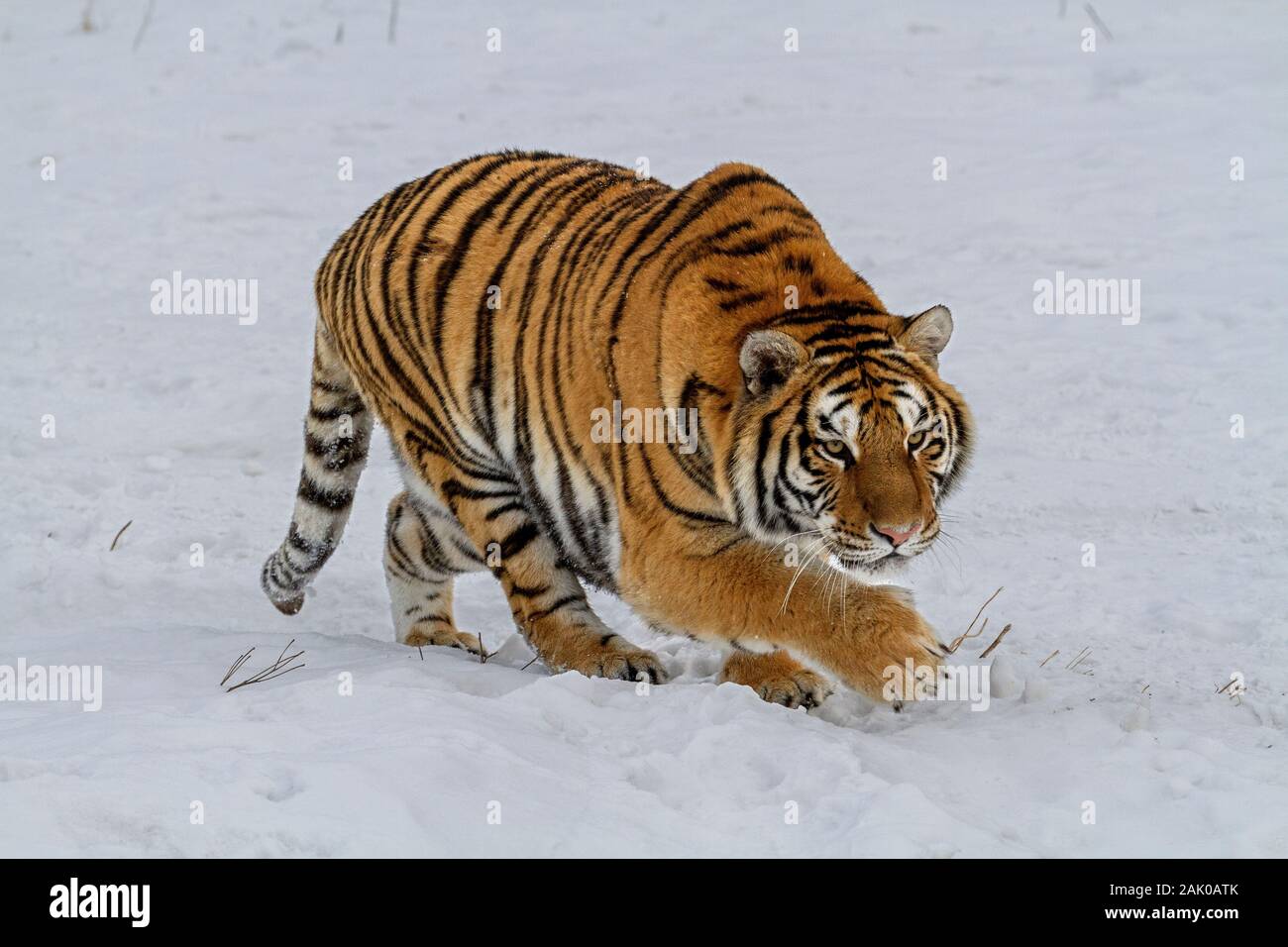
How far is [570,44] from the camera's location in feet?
37.5

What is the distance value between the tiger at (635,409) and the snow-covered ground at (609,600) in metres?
0.30

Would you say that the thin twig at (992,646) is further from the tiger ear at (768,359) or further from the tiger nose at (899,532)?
the tiger ear at (768,359)

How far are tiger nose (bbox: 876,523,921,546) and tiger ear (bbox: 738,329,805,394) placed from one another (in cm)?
44

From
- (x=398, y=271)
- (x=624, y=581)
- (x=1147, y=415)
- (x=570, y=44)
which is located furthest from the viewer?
(x=570, y=44)

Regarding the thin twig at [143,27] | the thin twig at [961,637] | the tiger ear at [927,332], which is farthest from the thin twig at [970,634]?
the thin twig at [143,27]

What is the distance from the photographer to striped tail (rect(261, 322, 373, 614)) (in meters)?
5.17

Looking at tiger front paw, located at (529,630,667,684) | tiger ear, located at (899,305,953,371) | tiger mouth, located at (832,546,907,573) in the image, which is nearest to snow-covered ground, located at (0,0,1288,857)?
tiger front paw, located at (529,630,667,684)

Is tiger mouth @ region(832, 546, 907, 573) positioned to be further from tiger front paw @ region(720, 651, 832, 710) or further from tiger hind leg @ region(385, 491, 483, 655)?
tiger hind leg @ region(385, 491, 483, 655)

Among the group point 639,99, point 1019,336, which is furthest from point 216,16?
point 1019,336
